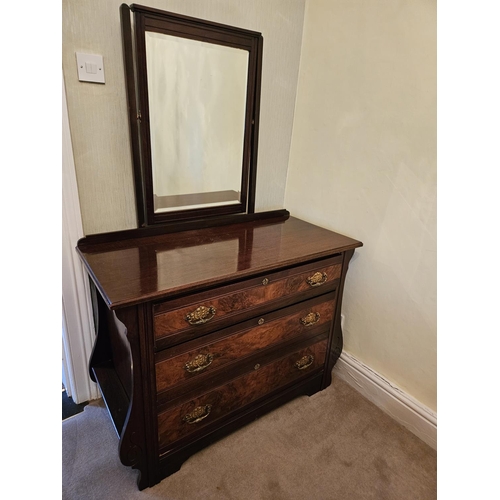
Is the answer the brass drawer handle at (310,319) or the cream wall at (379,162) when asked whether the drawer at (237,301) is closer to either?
the brass drawer handle at (310,319)

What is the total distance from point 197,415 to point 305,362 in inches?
22.4

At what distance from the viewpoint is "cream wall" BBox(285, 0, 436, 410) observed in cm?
134

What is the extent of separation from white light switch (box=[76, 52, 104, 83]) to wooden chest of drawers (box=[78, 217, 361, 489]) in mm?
572

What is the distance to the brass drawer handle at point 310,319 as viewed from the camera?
152 centimetres

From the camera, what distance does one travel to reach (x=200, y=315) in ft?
3.80

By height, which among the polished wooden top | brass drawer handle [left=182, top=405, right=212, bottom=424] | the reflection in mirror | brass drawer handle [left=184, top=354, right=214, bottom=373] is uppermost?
the reflection in mirror

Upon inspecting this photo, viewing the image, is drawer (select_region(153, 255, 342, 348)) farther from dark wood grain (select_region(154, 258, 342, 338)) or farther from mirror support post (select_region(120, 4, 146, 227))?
mirror support post (select_region(120, 4, 146, 227))

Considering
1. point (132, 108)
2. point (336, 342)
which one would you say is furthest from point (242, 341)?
point (132, 108)

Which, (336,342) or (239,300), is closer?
(239,300)

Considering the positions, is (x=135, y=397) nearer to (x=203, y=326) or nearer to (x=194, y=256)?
(x=203, y=326)

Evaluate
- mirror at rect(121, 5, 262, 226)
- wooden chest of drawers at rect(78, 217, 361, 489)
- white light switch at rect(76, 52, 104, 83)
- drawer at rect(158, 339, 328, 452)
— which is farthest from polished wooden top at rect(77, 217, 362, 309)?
white light switch at rect(76, 52, 104, 83)

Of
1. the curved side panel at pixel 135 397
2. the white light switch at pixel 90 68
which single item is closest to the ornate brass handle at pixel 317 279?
the curved side panel at pixel 135 397
